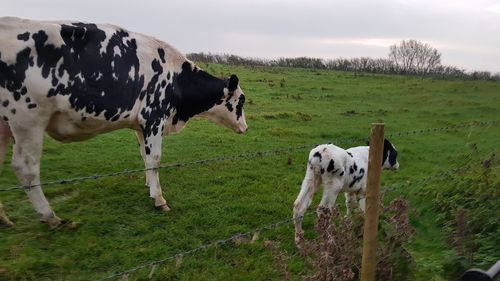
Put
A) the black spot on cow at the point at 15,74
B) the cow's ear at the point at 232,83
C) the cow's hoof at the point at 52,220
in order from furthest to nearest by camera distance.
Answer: the cow's ear at the point at 232,83 < the cow's hoof at the point at 52,220 < the black spot on cow at the point at 15,74

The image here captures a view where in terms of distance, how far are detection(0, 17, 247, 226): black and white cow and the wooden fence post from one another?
3439 mm

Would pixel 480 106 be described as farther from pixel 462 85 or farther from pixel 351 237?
pixel 351 237

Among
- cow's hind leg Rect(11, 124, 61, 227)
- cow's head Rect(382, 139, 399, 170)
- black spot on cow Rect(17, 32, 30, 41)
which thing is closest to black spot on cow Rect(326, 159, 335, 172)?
cow's head Rect(382, 139, 399, 170)

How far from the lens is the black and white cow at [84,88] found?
232 inches

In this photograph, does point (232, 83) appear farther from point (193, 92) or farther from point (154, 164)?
point (154, 164)

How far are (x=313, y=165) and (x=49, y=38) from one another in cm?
368

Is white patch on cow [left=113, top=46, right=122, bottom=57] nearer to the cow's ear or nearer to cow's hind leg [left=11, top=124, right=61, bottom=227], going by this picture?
cow's hind leg [left=11, top=124, right=61, bottom=227]

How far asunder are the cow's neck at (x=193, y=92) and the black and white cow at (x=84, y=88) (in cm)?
2

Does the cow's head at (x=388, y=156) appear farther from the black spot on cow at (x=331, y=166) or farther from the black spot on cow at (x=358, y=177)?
the black spot on cow at (x=331, y=166)

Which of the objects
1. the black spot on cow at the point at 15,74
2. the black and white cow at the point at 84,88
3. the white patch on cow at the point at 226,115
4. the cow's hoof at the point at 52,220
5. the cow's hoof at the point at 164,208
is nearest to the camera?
the black spot on cow at the point at 15,74

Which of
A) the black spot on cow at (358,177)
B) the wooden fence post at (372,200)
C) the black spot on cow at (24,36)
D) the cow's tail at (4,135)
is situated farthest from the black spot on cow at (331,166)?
the cow's tail at (4,135)

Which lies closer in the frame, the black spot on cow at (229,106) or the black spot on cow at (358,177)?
the black spot on cow at (358,177)

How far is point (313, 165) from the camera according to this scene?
6.18 metres

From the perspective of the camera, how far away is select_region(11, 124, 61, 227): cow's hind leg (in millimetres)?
5979
